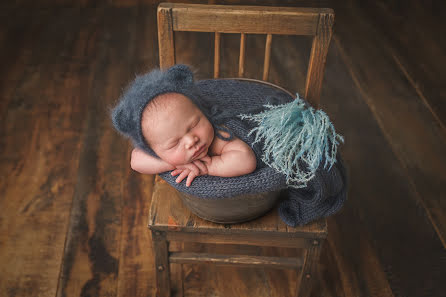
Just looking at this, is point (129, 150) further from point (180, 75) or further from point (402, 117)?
point (402, 117)

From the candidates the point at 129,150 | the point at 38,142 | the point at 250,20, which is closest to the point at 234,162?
the point at 250,20

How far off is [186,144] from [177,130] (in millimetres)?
32

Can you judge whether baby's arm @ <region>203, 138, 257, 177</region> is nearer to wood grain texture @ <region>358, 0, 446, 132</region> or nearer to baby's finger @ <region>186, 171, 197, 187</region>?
baby's finger @ <region>186, 171, 197, 187</region>

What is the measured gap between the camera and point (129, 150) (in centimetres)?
180

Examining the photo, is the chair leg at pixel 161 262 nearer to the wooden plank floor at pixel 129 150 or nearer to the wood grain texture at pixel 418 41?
the wooden plank floor at pixel 129 150

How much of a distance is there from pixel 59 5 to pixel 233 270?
189 centimetres

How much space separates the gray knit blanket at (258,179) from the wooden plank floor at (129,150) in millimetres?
443

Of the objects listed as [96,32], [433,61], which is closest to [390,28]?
[433,61]

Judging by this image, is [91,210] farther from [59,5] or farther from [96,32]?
[59,5]

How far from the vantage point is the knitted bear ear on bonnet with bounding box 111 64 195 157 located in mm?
885

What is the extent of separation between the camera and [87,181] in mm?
1678

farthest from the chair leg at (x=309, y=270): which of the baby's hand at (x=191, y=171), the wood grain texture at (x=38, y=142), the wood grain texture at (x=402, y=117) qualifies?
the wood grain texture at (x=38, y=142)

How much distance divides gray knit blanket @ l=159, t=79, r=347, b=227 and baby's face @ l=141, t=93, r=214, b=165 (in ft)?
0.18

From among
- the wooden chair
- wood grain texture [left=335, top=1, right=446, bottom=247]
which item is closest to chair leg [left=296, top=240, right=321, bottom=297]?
the wooden chair
